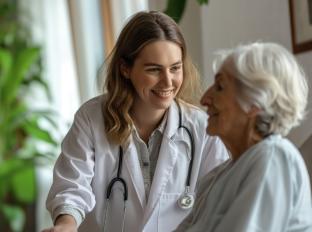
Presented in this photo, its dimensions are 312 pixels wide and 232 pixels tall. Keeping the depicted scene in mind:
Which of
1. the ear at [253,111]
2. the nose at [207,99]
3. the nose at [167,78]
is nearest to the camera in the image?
the ear at [253,111]

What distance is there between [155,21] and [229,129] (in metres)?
0.67

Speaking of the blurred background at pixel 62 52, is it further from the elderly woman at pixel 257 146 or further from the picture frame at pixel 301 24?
the elderly woman at pixel 257 146

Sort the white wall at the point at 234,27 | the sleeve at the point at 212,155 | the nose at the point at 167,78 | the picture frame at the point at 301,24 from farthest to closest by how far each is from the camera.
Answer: the white wall at the point at 234,27
the picture frame at the point at 301,24
the sleeve at the point at 212,155
the nose at the point at 167,78

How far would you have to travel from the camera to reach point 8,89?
2023mm

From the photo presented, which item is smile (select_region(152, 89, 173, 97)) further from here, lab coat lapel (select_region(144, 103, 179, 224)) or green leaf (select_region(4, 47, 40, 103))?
green leaf (select_region(4, 47, 40, 103))

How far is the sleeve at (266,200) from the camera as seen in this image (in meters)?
1.33

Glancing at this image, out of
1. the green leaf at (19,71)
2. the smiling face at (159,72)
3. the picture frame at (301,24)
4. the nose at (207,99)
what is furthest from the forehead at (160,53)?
the picture frame at (301,24)

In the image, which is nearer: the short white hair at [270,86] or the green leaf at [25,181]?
the short white hair at [270,86]

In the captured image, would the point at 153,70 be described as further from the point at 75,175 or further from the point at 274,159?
the point at 274,159

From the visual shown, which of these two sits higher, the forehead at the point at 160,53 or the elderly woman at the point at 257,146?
the forehead at the point at 160,53

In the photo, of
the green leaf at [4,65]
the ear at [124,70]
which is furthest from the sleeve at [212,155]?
the green leaf at [4,65]

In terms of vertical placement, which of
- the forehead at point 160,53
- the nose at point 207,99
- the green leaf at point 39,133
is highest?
the forehead at point 160,53

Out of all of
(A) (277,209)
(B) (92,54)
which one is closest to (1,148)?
(A) (277,209)

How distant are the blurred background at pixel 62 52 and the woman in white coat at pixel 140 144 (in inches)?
7.0
